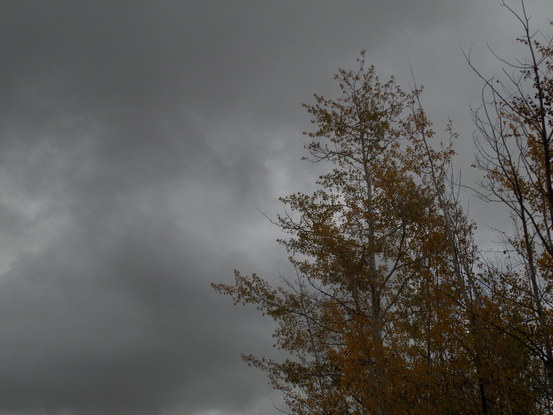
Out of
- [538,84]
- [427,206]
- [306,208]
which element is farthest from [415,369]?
[538,84]

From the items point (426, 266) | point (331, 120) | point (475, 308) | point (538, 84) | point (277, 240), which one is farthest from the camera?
point (331, 120)

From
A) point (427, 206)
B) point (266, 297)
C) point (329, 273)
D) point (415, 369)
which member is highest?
point (427, 206)

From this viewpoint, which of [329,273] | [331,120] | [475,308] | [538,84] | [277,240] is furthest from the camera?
[331,120]

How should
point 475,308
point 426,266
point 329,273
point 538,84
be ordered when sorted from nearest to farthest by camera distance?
point 538,84 < point 475,308 < point 426,266 < point 329,273

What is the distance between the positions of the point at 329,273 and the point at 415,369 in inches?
94.6

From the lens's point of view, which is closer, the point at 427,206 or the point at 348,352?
the point at 348,352

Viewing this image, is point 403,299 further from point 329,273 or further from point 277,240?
point 277,240

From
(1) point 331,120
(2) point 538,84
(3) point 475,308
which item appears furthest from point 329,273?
(2) point 538,84

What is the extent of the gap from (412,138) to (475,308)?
12.7ft

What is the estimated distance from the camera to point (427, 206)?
29.4ft

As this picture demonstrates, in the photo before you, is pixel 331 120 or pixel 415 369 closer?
pixel 415 369

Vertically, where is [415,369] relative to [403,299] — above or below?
below

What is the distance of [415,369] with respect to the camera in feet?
24.7

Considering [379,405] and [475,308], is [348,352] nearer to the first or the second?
[379,405]
